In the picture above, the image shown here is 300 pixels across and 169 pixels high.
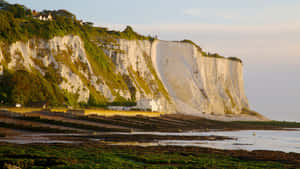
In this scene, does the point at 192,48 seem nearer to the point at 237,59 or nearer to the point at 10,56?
the point at 237,59

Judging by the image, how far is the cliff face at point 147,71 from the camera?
192ft

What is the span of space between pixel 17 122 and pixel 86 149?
42.2 ft

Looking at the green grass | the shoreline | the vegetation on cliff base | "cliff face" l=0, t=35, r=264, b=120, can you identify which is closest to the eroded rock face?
"cliff face" l=0, t=35, r=264, b=120

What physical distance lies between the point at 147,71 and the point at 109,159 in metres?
70.0

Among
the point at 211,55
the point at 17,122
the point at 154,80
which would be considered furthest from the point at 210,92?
the point at 17,122

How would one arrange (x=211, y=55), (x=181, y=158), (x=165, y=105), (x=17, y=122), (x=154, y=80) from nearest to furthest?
1. (x=181, y=158)
2. (x=17, y=122)
3. (x=165, y=105)
4. (x=154, y=80)
5. (x=211, y=55)

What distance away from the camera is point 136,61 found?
86125 mm

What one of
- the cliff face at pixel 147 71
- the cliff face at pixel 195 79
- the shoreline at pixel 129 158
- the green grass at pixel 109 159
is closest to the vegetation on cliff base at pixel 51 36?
the cliff face at pixel 147 71

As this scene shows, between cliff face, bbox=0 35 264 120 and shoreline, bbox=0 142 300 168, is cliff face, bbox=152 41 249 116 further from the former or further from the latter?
shoreline, bbox=0 142 300 168

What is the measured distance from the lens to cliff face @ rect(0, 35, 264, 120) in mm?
58500

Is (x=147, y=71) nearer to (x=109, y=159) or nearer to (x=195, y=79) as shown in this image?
(x=195, y=79)

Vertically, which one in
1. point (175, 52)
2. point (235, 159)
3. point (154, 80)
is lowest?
point (235, 159)

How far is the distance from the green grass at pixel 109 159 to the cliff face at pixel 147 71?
32840mm

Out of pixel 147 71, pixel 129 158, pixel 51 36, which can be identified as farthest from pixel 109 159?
pixel 147 71
